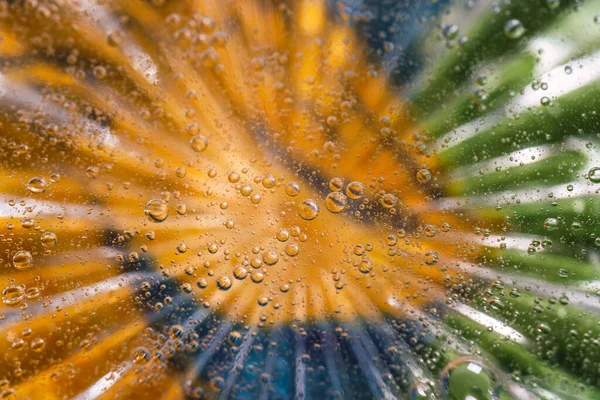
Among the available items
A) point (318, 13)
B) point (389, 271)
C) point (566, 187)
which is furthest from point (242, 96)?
point (566, 187)

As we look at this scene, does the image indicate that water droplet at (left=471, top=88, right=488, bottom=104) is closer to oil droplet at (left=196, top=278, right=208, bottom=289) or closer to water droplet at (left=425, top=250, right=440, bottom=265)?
water droplet at (left=425, top=250, right=440, bottom=265)

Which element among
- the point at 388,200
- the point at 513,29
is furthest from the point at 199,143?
the point at 513,29

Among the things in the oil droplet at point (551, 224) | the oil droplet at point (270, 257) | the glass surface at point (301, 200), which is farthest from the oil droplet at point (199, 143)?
the oil droplet at point (551, 224)

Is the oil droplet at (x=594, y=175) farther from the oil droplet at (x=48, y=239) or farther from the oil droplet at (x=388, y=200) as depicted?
the oil droplet at (x=48, y=239)

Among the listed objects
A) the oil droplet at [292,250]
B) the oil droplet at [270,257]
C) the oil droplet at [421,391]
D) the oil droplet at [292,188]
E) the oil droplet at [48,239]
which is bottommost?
the oil droplet at [421,391]

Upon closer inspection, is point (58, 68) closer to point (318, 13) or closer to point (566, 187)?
point (318, 13)

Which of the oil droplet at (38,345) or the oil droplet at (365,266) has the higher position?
the oil droplet at (365,266)

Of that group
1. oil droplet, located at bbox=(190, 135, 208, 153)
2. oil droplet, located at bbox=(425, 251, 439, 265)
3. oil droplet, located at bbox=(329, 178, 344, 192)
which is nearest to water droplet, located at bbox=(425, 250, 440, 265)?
oil droplet, located at bbox=(425, 251, 439, 265)
